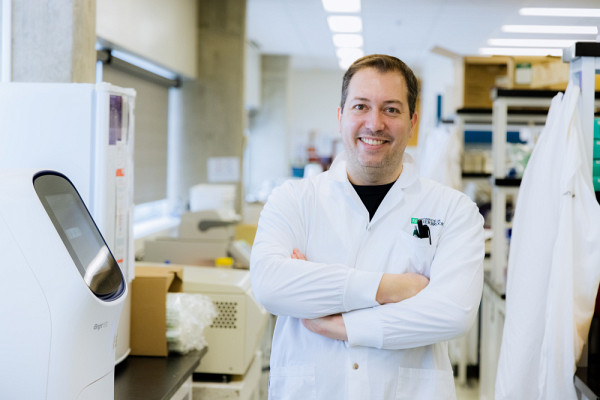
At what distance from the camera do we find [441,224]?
5.71ft

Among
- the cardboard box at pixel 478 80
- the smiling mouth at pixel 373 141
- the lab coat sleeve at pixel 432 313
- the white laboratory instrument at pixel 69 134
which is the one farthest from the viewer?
the cardboard box at pixel 478 80

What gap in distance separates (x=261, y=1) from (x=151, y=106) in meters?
1.72

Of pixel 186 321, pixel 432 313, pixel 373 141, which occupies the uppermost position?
pixel 373 141

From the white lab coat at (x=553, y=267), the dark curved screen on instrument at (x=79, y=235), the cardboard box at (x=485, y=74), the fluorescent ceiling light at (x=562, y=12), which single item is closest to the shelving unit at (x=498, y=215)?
the cardboard box at (x=485, y=74)

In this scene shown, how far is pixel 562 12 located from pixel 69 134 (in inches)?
222

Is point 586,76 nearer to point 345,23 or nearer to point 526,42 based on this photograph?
point 345,23

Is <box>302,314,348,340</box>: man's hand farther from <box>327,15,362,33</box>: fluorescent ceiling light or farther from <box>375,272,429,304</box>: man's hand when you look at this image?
<box>327,15,362,33</box>: fluorescent ceiling light

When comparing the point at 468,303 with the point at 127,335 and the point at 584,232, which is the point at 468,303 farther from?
the point at 127,335

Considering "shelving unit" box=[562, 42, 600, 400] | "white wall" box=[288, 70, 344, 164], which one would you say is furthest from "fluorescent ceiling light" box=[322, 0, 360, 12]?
"white wall" box=[288, 70, 344, 164]

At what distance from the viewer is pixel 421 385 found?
65.9 inches

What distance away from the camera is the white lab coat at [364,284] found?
5.33ft

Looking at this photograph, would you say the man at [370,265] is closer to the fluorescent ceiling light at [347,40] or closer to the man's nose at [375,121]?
the man's nose at [375,121]

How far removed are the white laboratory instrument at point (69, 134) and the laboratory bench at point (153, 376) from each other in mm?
490

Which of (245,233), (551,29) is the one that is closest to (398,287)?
(245,233)
